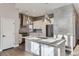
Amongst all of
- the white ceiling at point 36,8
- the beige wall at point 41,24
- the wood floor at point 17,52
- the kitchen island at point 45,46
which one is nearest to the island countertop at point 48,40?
the kitchen island at point 45,46

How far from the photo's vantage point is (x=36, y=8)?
196cm

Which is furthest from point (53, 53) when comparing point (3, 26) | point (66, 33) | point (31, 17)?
point (3, 26)

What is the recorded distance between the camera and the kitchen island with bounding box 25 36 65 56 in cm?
189

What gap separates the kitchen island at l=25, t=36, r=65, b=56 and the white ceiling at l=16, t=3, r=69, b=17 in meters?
0.53

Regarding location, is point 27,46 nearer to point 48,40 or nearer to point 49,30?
point 48,40

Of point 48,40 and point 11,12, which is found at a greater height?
point 11,12

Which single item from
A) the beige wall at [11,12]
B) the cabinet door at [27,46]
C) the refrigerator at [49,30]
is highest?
the beige wall at [11,12]

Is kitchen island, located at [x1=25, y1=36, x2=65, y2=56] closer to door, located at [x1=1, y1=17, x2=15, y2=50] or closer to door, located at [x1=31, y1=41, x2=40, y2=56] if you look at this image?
door, located at [x1=31, y1=41, x2=40, y2=56]

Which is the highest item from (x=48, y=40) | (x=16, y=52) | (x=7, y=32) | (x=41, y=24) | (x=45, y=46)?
(x=41, y=24)

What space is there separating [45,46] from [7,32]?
2.77 ft

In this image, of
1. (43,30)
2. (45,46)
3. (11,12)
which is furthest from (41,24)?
(11,12)

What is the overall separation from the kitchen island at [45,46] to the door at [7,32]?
1.04 ft

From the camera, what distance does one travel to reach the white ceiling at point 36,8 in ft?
6.27

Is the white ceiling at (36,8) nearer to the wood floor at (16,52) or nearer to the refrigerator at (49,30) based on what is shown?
the refrigerator at (49,30)
